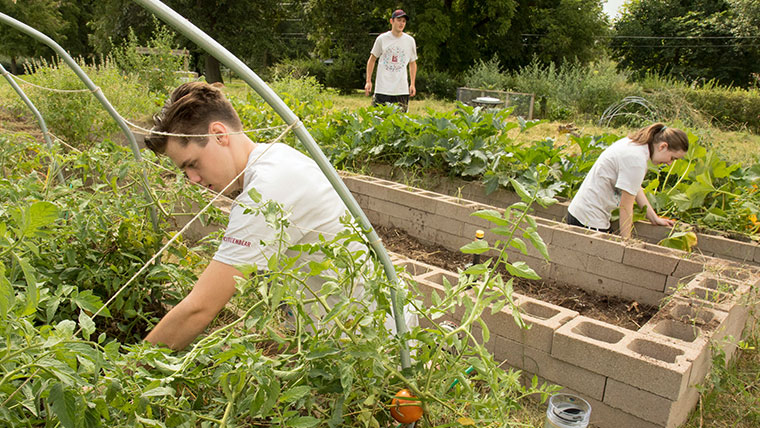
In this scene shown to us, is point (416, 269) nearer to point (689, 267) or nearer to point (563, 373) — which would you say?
point (563, 373)

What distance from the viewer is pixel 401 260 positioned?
9.70 feet

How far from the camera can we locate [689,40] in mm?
36219

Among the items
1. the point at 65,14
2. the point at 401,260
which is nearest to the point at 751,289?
the point at 401,260

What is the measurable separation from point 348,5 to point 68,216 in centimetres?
2482

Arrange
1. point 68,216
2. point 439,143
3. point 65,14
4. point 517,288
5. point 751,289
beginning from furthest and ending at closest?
point 65,14, point 439,143, point 517,288, point 751,289, point 68,216

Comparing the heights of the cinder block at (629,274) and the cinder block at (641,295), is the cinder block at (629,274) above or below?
above

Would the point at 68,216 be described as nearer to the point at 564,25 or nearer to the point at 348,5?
the point at 348,5

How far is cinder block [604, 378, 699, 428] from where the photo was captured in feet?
6.88

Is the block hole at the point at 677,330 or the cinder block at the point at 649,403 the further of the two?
the block hole at the point at 677,330

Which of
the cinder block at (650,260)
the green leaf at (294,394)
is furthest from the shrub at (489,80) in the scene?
the green leaf at (294,394)

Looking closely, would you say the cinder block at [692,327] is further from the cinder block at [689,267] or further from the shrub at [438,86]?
the shrub at [438,86]

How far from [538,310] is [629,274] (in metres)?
0.99

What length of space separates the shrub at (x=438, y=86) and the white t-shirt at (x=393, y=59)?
1351 centimetres

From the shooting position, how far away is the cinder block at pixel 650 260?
123 inches
